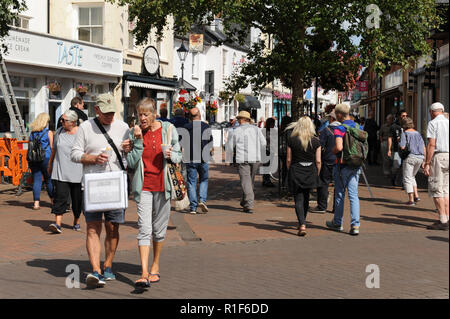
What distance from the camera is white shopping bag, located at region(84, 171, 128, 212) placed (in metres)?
6.44

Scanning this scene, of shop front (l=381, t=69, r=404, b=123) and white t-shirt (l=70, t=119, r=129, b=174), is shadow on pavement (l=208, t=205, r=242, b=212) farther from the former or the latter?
shop front (l=381, t=69, r=404, b=123)

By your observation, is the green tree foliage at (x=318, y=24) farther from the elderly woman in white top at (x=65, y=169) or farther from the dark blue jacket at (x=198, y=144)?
the elderly woman in white top at (x=65, y=169)

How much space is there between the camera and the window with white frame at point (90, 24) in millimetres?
27344

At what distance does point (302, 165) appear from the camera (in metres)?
10.2

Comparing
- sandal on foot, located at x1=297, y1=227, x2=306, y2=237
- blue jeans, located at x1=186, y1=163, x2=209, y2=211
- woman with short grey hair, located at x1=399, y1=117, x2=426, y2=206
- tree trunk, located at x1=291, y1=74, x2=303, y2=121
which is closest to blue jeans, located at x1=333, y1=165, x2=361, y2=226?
sandal on foot, located at x1=297, y1=227, x2=306, y2=237

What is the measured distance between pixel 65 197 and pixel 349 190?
4292 mm

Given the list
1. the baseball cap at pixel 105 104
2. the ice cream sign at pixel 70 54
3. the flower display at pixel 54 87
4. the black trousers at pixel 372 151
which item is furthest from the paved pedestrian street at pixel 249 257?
the black trousers at pixel 372 151

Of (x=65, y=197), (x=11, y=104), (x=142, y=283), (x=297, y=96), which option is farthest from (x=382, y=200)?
(x=11, y=104)

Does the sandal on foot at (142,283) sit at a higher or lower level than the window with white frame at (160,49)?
lower

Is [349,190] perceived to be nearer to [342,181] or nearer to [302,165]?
[342,181]

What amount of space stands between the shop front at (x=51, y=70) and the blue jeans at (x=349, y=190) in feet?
40.0

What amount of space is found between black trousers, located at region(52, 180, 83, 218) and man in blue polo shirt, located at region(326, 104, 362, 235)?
12.7 ft

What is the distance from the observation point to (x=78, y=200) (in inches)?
402

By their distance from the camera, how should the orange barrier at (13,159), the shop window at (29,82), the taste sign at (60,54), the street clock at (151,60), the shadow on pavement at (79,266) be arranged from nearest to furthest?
the shadow on pavement at (79,266), the orange barrier at (13,159), the taste sign at (60,54), the shop window at (29,82), the street clock at (151,60)
